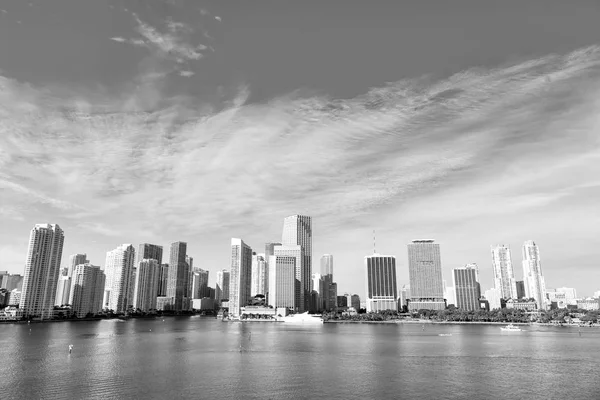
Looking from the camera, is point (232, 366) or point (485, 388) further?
point (232, 366)

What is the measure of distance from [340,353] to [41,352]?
9702 cm

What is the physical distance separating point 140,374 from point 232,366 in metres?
23.1

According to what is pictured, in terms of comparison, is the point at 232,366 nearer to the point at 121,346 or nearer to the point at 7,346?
the point at 121,346

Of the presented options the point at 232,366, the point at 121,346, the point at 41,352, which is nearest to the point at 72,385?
the point at 232,366

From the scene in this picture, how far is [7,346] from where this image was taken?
151500 mm

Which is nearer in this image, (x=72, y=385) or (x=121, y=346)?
(x=72, y=385)

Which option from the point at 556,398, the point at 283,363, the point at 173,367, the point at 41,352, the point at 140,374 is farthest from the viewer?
the point at 41,352

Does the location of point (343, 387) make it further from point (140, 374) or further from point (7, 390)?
point (7, 390)

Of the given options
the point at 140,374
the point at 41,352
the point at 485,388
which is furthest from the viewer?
the point at 41,352

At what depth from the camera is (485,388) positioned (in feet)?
268

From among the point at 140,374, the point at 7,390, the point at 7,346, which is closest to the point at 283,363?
the point at 140,374

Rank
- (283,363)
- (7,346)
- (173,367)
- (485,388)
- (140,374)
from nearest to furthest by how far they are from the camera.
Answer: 1. (485,388)
2. (140,374)
3. (173,367)
4. (283,363)
5. (7,346)

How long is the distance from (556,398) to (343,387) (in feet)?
128

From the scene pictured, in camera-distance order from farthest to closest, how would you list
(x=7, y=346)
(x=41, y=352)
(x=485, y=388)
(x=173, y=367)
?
(x=7, y=346) → (x=41, y=352) → (x=173, y=367) → (x=485, y=388)
